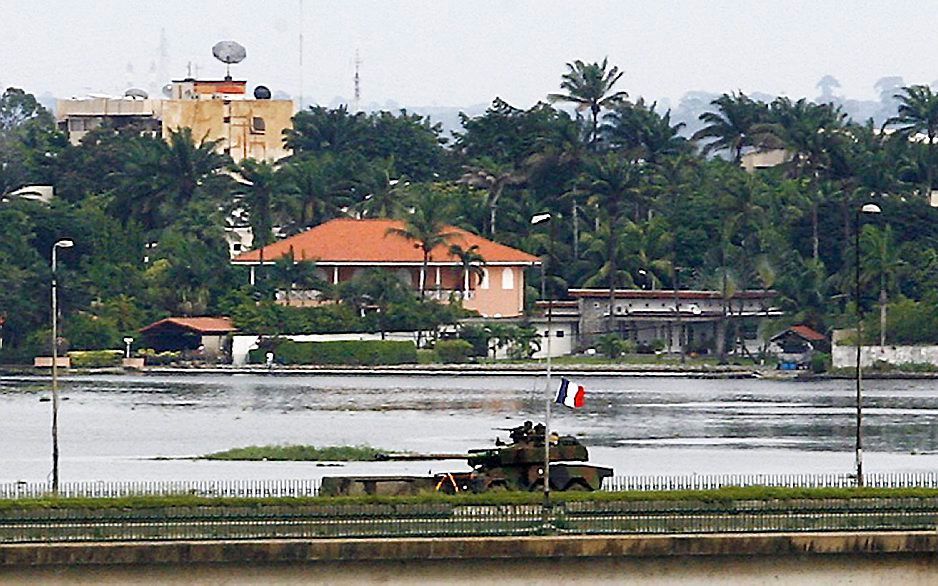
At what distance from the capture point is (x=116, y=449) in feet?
318

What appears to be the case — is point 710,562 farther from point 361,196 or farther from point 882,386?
point 361,196

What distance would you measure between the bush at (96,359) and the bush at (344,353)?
925 centimetres

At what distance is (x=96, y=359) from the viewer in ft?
550

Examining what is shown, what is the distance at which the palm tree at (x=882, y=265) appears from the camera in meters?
158

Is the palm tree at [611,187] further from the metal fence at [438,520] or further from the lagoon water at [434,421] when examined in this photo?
the metal fence at [438,520]

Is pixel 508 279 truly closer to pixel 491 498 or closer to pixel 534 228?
pixel 534 228

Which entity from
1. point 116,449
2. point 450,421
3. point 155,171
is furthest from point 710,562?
point 155,171

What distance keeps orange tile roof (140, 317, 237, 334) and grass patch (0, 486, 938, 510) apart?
125472 mm

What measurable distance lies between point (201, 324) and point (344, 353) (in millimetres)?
9963

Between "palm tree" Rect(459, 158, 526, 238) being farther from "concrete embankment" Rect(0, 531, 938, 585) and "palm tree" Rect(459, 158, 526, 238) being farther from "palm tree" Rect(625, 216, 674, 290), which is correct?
"concrete embankment" Rect(0, 531, 938, 585)

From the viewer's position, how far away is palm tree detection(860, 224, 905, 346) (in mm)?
158125

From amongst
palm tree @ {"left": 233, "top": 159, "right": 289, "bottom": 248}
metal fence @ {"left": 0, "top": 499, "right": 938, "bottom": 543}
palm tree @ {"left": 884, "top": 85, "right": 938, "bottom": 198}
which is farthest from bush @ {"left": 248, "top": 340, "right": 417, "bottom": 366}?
metal fence @ {"left": 0, "top": 499, "right": 938, "bottom": 543}

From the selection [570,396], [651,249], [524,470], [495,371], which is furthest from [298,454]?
[651,249]

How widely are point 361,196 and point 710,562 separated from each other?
156467 millimetres
